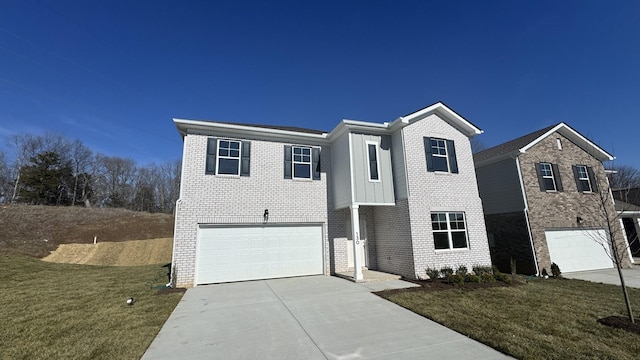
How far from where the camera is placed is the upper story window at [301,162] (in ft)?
38.8

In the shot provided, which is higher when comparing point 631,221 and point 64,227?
point 64,227

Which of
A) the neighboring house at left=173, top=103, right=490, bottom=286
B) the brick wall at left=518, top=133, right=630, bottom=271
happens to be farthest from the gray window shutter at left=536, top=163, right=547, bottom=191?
the neighboring house at left=173, top=103, right=490, bottom=286

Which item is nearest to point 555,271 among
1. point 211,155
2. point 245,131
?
point 245,131

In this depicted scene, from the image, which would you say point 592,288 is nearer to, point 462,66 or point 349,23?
point 462,66

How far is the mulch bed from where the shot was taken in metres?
4.93

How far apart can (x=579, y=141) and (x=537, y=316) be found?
1460 cm

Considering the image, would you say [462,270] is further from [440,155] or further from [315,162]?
[315,162]

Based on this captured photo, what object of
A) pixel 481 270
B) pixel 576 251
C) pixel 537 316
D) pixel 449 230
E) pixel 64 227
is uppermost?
pixel 64 227

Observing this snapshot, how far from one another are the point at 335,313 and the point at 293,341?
5.98ft

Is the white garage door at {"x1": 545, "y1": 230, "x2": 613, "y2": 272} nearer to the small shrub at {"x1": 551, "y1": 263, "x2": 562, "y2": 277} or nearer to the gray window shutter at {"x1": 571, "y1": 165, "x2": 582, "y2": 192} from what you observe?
the small shrub at {"x1": 551, "y1": 263, "x2": 562, "y2": 277}

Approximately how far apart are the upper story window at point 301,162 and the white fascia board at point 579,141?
11.4 metres

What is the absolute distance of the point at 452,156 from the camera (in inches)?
468

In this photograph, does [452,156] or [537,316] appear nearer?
[537,316]

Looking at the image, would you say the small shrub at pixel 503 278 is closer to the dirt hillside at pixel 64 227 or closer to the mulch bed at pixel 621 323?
the mulch bed at pixel 621 323
